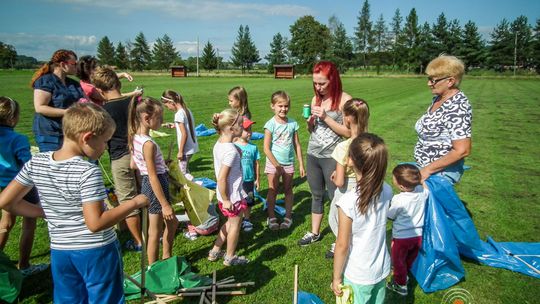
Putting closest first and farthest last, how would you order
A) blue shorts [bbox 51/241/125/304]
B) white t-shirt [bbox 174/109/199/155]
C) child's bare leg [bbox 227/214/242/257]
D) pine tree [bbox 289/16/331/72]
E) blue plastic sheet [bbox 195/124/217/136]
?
blue shorts [bbox 51/241/125/304]
child's bare leg [bbox 227/214/242/257]
white t-shirt [bbox 174/109/199/155]
blue plastic sheet [bbox 195/124/217/136]
pine tree [bbox 289/16/331/72]

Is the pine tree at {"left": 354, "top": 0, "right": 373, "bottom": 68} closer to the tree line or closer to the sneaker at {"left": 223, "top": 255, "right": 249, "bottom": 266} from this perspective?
the tree line

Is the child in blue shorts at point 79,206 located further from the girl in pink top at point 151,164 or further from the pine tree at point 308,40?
the pine tree at point 308,40

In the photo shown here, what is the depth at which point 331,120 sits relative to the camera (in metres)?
3.79

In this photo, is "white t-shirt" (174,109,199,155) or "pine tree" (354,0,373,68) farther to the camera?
"pine tree" (354,0,373,68)

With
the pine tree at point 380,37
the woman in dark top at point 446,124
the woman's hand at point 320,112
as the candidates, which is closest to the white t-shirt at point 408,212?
the woman in dark top at point 446,124

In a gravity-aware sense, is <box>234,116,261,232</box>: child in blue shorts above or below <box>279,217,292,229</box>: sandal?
above

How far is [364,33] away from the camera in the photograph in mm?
87000

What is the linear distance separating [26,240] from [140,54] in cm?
9597

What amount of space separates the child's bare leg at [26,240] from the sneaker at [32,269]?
4 centimetres

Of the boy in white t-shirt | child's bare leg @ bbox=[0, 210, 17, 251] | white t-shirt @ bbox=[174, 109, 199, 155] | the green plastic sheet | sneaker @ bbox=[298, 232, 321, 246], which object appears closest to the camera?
the green plastic sheet

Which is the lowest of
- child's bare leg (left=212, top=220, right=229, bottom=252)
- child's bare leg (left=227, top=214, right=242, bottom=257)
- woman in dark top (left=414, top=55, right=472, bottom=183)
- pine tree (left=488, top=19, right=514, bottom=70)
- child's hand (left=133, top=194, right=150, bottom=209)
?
child's bare leg (left=212, top=220, right=229, bottom=252)

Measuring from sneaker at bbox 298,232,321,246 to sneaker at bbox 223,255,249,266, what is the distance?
81cm

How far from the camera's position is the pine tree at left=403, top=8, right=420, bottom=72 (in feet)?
234

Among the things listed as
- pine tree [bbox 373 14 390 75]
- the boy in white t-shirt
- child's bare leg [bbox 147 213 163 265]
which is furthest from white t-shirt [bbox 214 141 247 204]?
pine tree [bbox 373 14 390 75]
